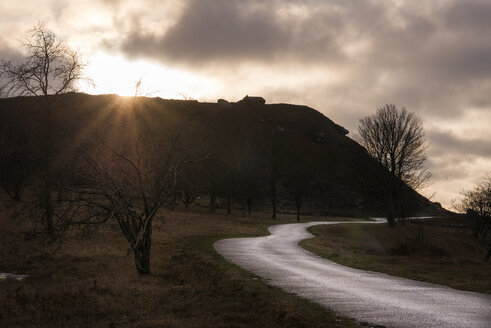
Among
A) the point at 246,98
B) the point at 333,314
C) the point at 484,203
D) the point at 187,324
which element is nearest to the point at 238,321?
the point at 187,324

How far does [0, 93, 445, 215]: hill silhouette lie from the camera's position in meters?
17.8

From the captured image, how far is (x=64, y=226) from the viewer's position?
1494 cm

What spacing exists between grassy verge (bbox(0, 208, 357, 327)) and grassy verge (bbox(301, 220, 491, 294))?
630 cm

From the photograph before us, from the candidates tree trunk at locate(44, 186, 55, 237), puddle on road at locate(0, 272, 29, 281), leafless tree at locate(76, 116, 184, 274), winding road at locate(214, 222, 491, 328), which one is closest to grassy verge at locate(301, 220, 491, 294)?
winding road at locate(214, 222, 491, 328)

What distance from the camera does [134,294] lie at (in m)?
13.3

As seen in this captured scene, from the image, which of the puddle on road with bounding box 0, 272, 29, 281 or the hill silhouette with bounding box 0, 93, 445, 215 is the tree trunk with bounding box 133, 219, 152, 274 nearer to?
the hill silhouette with bounding box 0, 93, 445, 215

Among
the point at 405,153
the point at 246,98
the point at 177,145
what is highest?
the point at 246,98

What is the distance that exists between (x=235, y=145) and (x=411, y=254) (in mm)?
113094

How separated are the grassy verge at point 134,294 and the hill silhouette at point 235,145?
3693 mm

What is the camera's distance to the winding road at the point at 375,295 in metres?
9.04

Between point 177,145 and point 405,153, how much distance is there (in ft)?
131

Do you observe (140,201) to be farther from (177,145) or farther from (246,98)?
(246,98)

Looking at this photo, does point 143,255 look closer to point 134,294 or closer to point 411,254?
point 134,294

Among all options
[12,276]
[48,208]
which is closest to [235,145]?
[48,208]
